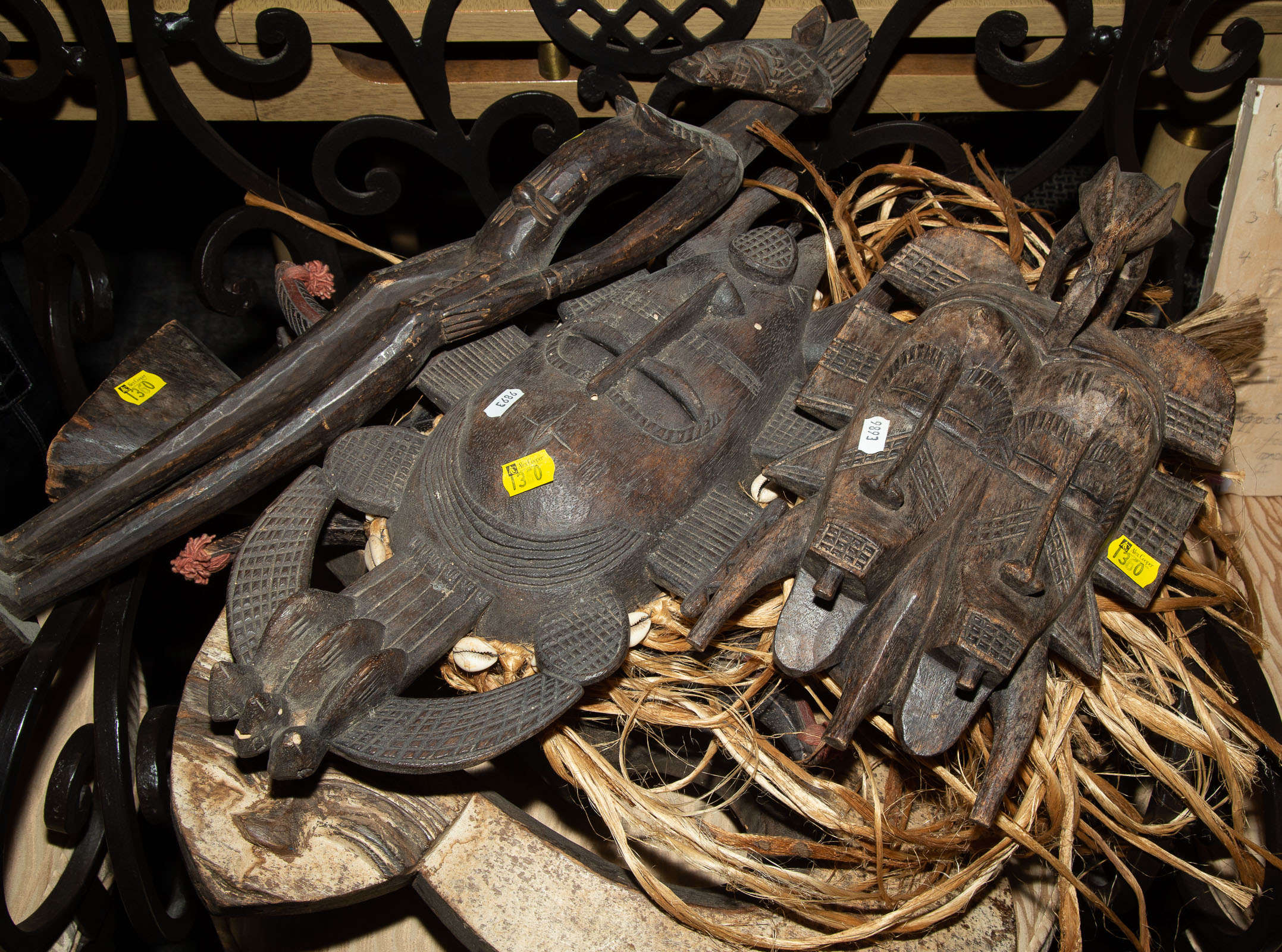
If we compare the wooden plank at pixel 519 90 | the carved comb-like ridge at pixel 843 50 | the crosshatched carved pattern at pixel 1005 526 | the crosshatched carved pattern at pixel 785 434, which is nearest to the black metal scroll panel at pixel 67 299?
the wooden plank at pixel 519 90

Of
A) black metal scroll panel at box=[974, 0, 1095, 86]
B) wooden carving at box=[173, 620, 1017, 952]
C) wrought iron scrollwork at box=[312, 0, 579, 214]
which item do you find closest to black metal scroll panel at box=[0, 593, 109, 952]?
wooden carving at box=[173, 620, 1017, 952]

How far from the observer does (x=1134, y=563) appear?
4.10 ft

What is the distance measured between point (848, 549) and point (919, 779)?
563 mm

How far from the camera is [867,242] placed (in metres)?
1.67

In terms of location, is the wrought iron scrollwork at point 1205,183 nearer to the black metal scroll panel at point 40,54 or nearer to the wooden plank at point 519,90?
the wooden plank at point 519,90

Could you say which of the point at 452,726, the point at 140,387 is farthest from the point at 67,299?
the point at 452,726

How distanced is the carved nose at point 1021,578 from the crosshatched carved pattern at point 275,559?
2.92 feet

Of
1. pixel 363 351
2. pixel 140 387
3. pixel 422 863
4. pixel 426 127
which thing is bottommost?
pixel 422 863

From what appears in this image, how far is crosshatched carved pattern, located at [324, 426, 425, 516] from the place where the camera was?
1372 millimetres

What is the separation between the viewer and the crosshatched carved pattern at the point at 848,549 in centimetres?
111

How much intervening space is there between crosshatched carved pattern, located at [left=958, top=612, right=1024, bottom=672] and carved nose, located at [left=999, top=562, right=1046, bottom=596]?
0.06 meters

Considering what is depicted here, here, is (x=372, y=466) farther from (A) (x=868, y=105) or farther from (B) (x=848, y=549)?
(A) (x=868, y=105)

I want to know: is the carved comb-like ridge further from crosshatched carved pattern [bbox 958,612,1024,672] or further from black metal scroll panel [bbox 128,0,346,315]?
crosshatched carved pattern [bbox 958,612,1024,672]

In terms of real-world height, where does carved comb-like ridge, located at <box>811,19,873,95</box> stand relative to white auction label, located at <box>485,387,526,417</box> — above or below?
above
